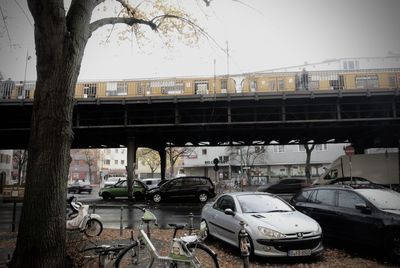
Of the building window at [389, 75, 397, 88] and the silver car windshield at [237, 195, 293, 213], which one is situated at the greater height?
the building window at [389, 75, 397, 88]

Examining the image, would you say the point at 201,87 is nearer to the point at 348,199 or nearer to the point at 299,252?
the point at 348,199

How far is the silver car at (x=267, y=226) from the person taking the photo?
752 cm

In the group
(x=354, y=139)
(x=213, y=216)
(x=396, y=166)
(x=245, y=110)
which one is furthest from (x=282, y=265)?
(x=354, y=139)

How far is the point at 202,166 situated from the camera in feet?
199

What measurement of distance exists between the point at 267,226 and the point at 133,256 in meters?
3.02

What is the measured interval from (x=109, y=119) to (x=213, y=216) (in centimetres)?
2102

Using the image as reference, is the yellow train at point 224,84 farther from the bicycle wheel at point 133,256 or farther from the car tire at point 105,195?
the bicycle wheel at point 133,256

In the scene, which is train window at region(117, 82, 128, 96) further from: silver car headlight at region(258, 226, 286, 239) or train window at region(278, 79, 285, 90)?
silver car headlight at region(258, 226, 286, 239)

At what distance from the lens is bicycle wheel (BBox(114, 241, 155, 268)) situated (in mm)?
6102

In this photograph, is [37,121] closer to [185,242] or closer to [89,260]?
[89,260]

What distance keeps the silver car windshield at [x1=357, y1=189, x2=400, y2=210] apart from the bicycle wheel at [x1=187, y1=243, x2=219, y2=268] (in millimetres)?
4646

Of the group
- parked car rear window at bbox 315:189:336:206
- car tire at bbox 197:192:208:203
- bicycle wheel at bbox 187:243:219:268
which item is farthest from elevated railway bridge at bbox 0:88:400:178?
bicycle wheel at bbox 187:243:219:268

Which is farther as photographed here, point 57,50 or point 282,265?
point 282,265

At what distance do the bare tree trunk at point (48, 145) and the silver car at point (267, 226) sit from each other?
2626 mm
